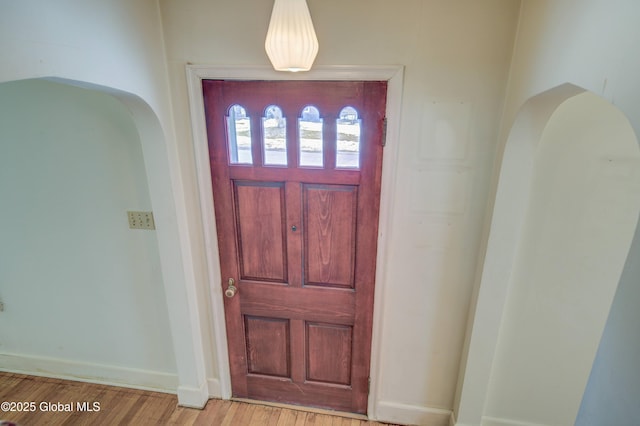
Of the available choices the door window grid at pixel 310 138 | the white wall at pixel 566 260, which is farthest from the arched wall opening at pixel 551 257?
the door window grid at pixel 310 138

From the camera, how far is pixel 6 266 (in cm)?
212

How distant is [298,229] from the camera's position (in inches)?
68.4

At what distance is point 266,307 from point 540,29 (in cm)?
183

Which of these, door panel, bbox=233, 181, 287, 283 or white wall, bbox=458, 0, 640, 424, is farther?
door panel, bbox=233, 181, 287, 283

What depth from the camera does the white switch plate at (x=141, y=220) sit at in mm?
1839

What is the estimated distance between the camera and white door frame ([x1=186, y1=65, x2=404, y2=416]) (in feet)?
4.72

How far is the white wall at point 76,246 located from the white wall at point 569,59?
1.84m

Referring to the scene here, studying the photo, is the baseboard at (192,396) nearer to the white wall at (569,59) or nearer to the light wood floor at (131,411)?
the light wood floor at (131,411)

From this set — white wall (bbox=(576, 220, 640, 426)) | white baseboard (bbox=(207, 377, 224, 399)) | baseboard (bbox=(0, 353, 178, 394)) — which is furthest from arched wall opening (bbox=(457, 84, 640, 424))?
baseboard (bbox=(0, 353, 178, 394))

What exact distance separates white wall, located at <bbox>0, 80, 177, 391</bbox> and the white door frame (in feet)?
1.15

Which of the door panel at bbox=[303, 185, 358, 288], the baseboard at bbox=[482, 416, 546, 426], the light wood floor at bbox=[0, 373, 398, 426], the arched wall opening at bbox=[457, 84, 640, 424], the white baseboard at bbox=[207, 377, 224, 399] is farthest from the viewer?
the white baseboard at bbox=[207, 377, 224, 399]

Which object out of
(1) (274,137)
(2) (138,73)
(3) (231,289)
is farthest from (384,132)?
(3) (231,289)

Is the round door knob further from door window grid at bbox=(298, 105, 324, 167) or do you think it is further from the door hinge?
the door hinge

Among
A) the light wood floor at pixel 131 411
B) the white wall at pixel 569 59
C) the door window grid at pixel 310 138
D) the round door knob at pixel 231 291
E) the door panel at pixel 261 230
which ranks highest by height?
the white wall at pixel 569 59
